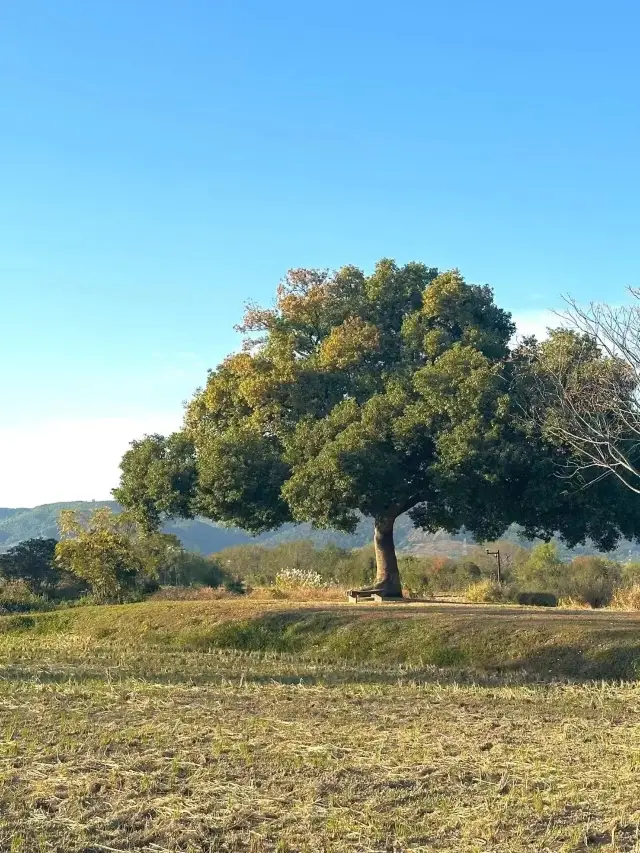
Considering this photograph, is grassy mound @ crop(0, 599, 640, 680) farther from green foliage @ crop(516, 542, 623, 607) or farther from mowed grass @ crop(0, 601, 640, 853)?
green foliage @ crop(516, 542, 623, 607)

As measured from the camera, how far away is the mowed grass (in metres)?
7.18

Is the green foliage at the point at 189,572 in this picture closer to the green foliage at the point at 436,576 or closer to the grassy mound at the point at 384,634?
the green foliage at the point at 436,576

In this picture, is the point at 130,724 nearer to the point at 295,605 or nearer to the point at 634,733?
the point at 634,733

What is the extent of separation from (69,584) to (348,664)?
76.3ft

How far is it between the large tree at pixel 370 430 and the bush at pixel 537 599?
229 cm

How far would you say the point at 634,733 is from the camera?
11125mm

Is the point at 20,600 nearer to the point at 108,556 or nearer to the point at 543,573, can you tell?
the point at 108,556

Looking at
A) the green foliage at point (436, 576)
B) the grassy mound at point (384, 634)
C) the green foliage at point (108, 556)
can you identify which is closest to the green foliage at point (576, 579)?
the green foliage at point (436, 576)

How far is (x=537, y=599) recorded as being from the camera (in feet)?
103

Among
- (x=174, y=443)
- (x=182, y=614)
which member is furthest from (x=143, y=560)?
(x=182, y=614)

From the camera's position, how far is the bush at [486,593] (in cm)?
3172

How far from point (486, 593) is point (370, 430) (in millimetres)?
7975

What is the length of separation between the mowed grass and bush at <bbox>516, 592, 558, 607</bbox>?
34.3ft

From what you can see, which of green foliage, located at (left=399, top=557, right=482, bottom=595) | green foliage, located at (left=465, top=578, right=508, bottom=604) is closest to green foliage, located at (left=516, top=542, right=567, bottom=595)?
green foliage, located at (left=399, top=557, right=482, bottom=595)
